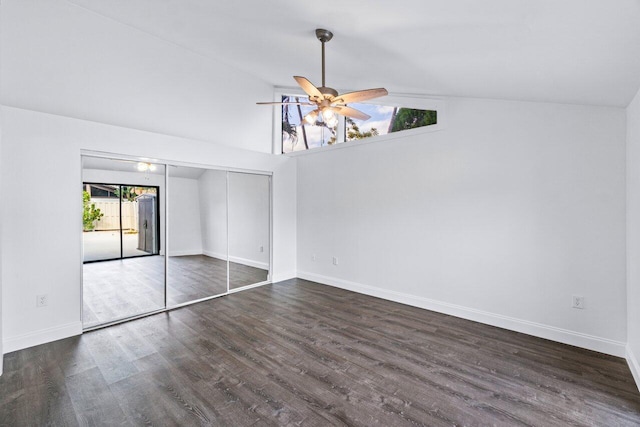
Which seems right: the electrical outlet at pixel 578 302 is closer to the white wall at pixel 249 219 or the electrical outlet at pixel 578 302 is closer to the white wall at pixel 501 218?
the white wall at pixel 501 218

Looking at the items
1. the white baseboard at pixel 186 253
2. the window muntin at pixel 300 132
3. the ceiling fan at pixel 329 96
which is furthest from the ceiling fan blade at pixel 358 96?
the white baseboard at pixel 186 253

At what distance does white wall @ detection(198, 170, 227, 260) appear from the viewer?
4297 millimetres

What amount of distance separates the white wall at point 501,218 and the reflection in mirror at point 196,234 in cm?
198

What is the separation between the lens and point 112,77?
3592 mm

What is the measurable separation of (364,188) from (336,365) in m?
2.72

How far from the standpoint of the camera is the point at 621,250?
8.96 ft

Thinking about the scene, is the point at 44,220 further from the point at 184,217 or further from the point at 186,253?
the point at 186,253

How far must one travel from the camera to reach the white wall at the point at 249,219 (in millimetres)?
4621

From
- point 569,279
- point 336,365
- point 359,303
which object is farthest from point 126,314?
point 569,279

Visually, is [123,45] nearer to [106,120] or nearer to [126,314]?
[106,120]

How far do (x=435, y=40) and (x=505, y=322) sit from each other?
3.09 meters

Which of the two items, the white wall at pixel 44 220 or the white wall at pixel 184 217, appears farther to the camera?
the white wall at pixel 184 217

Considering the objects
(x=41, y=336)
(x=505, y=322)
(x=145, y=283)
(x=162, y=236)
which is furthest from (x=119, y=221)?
(x=505, y=322)

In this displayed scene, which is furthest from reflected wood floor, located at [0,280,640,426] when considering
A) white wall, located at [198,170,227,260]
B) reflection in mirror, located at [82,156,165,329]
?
white wall, located at [198,170,227,260]
